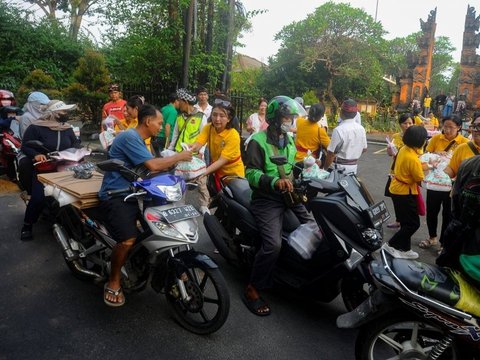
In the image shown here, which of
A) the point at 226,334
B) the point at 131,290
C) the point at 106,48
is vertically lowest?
the point at 226,334

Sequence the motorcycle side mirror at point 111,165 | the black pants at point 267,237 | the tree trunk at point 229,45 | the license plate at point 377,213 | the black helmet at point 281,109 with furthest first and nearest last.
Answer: the tree trunk at point 229,45
the black helmet at point 281,109
the black pants at point 267,237
the motorcycle side mirror at point 111,165
the license plate at point 377,213

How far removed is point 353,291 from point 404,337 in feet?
2.28

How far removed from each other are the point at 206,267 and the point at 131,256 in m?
0.74

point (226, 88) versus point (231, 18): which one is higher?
point (231, 18)

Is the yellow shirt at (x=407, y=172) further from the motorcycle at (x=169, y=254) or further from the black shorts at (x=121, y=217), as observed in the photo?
the black shorts at (x=121, y=217)

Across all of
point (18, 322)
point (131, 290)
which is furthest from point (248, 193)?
point (18, 322)

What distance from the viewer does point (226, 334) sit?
3064 mm

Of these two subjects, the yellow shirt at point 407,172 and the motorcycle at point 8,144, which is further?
the motorcycle at point 8,144

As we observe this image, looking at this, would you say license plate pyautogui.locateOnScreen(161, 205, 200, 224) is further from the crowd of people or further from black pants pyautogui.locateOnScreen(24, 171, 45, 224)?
black pants pyautogui.locateOnScreen(24, 171, 45, 224)

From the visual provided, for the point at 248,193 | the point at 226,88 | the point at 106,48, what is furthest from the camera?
the point at 106,48

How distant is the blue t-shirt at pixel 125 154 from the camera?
3.12m

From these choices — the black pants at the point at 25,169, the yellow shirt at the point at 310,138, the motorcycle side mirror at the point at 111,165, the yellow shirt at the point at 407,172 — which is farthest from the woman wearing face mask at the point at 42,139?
the yellow shirt at the point at 407,172

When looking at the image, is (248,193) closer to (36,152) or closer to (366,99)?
(36,152)

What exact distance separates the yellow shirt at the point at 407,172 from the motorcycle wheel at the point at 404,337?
2.24 m
